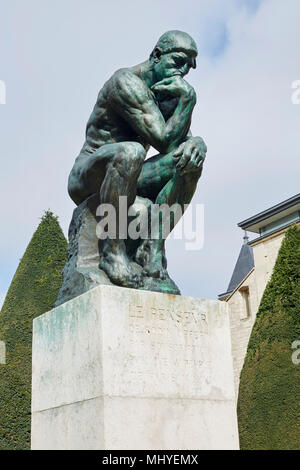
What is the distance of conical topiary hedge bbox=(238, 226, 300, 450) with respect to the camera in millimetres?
13539

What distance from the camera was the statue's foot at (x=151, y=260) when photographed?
4398 millimetres

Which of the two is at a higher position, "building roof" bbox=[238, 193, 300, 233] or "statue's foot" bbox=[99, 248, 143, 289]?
"building roof" bbox=[238, 193, 300, 233]

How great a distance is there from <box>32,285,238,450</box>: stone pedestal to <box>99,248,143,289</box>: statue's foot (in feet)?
0.61

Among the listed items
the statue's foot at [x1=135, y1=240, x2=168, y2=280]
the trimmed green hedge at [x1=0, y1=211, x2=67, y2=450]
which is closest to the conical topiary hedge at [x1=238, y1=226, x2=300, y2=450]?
the trimmed green hedge at [x1=0, y1=211, x2=67, y2=450]

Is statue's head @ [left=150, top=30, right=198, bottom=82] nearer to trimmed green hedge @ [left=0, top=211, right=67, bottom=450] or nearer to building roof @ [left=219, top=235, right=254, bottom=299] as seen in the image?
trimmed green hedge @ [left=0, top=211, right=67, bottom=450]

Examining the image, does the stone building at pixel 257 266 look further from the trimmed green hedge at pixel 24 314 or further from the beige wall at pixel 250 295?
the trimmed green hedge at pixel 24 314

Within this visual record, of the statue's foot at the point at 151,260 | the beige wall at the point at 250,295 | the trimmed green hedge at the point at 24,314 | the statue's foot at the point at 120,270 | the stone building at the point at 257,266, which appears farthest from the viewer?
the beige wall at the point at 250,295

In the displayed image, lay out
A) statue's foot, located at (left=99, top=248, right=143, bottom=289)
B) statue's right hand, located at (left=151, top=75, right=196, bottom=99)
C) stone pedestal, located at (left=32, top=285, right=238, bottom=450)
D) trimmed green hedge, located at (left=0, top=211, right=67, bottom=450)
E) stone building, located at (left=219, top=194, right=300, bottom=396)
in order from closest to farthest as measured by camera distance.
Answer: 1. stone pedestal, located at (left=32, top=285, right=238, bottom=450)
2. statue's foot, located at (left=99, top=248, right=143, bottom=289)
3. statue's right hand, located at (left=151, top=75, right=196, bottom=99)
4. trimmed green hedge, located at (left=0, top=211, right=67, bottom=450)
5. stone building, located at (left=219, top=194, right=300, bottom=396)

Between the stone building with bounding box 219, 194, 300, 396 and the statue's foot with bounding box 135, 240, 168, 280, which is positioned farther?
the stone building with bounding box 219, 194, 300, 396

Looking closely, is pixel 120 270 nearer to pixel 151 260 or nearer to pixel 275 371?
pixel 151 260

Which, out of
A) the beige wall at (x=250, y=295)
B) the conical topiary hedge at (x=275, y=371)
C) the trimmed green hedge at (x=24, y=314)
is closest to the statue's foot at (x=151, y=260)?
the trimmed green hedge at (x=24, y=314)

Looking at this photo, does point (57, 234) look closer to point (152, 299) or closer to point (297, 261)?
point (297, 261)

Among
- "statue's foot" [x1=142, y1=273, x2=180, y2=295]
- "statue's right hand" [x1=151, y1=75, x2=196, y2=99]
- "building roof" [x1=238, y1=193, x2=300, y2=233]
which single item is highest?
"building roof" [x1=238, y1=193, x2=300, y2=233]

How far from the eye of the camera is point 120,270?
167 inches
